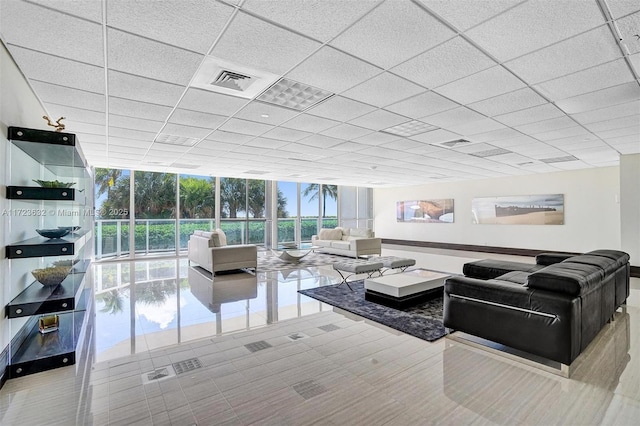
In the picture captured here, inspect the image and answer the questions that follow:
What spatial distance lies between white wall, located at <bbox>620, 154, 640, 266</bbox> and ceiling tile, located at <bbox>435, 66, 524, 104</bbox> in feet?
18.6

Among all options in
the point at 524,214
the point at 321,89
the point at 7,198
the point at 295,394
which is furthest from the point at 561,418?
the point at 524,214

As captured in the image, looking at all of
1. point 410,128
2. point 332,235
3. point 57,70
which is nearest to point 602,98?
point 410,128

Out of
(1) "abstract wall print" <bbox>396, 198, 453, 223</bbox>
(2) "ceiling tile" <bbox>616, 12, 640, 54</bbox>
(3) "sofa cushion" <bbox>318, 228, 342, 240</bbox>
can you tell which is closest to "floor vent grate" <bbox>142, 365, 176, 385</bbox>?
(2) "ceiling tile" <bbox>616, 12, 640, 54</bbox>

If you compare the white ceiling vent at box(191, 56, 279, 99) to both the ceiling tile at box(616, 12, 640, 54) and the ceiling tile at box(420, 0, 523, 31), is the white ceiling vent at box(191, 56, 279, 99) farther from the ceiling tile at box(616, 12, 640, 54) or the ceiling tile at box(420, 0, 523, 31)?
the ceiling tile at box(616, 12, 640, 54)

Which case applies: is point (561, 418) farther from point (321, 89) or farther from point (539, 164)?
point (539, 164)

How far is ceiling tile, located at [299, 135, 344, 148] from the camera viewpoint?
5.11m

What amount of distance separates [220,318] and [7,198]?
2.38 metres

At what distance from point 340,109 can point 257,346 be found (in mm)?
2757

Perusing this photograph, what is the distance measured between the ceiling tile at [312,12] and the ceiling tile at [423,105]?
1565 mm

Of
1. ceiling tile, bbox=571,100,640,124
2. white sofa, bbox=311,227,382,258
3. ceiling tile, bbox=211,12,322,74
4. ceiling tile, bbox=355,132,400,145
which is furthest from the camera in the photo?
white sofa, bbox=311,227,382,258

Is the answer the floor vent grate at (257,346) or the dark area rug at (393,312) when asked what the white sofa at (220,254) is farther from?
the floor vent grate at (257,346)

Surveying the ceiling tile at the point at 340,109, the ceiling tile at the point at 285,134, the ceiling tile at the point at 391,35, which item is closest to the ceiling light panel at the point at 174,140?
the ceiling tile at the point at 285,134

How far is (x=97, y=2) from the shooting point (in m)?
1.87

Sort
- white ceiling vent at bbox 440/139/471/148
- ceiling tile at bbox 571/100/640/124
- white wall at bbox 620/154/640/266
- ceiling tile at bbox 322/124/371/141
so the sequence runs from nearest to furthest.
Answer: ceiling tile at bbox 571/100/640/124, ceiling tile at bbox 322/124/371/141, white ceiling vent at bbox 440/139/471/148, white wall at bbox 620/154/640/266
